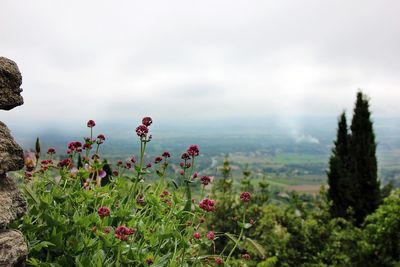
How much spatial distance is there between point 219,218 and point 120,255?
35.9 ft

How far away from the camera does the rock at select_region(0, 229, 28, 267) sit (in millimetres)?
2064

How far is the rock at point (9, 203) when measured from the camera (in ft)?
6.96

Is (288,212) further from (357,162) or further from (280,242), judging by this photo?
(357,162)

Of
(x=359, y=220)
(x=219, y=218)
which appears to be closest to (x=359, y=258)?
(x=219, y=218)

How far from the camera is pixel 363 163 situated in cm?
2053

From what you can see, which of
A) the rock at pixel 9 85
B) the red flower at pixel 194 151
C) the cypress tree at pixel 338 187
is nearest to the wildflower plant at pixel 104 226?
the red flower at pixel 194 151

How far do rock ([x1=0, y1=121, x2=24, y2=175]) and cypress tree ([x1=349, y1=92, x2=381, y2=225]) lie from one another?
18.8 meters

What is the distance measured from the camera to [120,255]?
2.27 metres

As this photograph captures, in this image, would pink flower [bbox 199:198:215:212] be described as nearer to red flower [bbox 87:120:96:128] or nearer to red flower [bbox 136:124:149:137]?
red flower [bbox 136:124:149:137]

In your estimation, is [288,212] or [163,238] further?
[288,212]

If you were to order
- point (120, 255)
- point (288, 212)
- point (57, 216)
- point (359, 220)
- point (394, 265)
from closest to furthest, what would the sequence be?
point (120, 255), point (57, 216), point (394, 265), point (288, 212), point (359, 220)

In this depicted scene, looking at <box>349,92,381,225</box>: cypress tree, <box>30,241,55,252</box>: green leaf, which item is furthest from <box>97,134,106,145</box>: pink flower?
<box>349,92,381,225</box>: cypress tree

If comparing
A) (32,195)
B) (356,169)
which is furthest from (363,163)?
(32,195)

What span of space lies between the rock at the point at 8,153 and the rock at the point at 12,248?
1.09 ft
